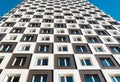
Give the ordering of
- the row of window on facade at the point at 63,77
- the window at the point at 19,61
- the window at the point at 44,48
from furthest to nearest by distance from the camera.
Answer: the window at the point at 44,48
the window at the point at 19,61
the row of window on facade at the point at 63,77

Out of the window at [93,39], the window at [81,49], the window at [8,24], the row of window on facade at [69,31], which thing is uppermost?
the window at [8,24]

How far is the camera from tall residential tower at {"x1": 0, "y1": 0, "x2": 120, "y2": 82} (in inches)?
519

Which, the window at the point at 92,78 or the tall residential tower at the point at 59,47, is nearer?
the window at the point at 92,78

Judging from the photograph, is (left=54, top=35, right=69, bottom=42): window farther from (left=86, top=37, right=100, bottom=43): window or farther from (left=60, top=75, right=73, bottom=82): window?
(left=60, top=75, right=73, bottom=82): window

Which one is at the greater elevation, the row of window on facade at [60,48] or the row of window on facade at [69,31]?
the row of window on facade at [69,31]

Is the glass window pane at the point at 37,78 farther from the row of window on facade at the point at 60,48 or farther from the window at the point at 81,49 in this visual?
the window at the point at 81,49

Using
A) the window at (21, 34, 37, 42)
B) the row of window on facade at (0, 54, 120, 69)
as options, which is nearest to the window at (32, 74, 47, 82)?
the row of window on facade at (0, 54, 120, 69)

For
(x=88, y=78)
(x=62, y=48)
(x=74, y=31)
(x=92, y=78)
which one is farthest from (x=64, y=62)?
(x=74, y=31)

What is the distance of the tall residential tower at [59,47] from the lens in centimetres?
1319

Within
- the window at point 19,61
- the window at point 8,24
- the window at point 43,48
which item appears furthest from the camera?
the window at point 8,24

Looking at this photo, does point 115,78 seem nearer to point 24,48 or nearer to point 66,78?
point 66,78

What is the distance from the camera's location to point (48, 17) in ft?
89.8

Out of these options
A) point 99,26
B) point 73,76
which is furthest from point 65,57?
point 99,26

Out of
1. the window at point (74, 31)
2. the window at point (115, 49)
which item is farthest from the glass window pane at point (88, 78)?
the window at point (74, 31)
